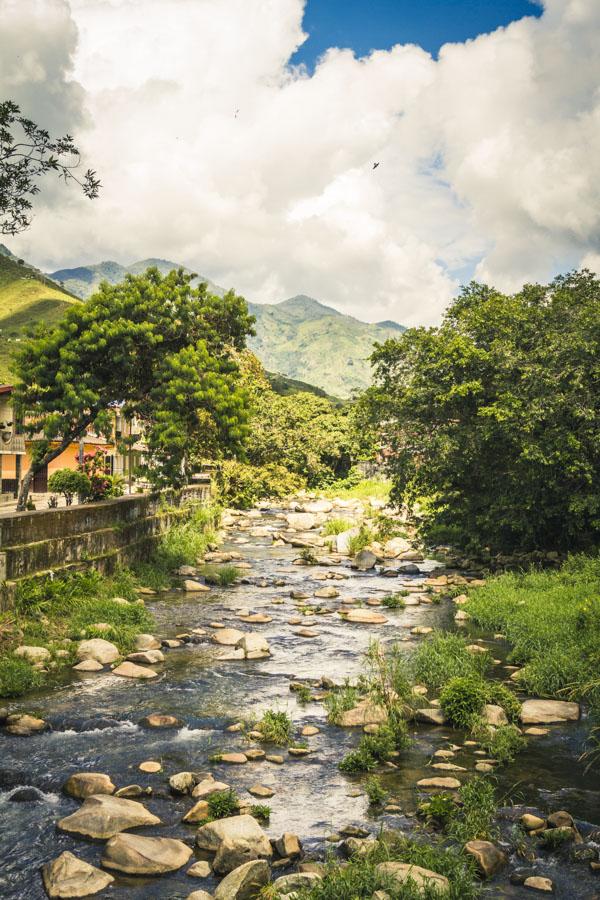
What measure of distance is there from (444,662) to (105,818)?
6130mm

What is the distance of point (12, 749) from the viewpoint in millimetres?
7641

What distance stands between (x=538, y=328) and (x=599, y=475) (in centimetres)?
472

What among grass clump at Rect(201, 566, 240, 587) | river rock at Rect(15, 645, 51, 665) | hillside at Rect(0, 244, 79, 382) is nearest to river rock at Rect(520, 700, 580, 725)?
river rock at Rect(15, 645, 51, 665)

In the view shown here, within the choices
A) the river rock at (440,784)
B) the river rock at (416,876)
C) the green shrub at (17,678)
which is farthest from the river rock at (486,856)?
the green shrub at (17,678)

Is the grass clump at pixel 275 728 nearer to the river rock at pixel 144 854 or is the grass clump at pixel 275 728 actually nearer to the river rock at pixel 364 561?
the river rock at pixel 144 854

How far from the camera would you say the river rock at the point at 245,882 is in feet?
16.2

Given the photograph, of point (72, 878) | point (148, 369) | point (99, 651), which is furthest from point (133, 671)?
point (148, 369)

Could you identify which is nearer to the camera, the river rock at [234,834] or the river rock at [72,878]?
the river rock at [72,878]

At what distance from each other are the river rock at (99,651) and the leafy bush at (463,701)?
17.3ft

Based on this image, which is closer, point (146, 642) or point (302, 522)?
point (146, 642)

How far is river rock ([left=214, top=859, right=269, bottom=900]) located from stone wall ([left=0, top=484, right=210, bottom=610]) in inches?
307

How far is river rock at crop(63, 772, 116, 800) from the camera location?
6.66 m

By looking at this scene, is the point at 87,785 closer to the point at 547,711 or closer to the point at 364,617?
the point at 547,711

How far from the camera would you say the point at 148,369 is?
63.9 ft
